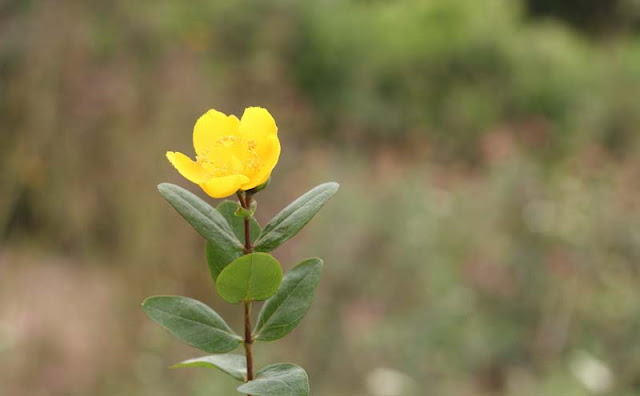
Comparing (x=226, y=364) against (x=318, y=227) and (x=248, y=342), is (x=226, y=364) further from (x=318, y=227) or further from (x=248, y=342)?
(x=318, y=227)

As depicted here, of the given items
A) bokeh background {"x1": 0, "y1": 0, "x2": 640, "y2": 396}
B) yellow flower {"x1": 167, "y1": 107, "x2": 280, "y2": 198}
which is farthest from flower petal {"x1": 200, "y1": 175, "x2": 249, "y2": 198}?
bokeh background {"x1": 0, "y1": 0, "x2": 640, "y2": 396}

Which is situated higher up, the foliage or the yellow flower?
the yellow flower

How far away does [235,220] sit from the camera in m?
0.31

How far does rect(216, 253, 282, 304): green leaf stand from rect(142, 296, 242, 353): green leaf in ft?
0.06

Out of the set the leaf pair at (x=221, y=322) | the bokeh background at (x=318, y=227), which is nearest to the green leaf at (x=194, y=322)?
the leaf pair at (x=221, y=322)

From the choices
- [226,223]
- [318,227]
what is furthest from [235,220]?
[318,227]

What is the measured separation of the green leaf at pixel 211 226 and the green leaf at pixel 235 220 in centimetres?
1

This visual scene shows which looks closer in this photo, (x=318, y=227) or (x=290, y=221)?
(x=290, y=221)

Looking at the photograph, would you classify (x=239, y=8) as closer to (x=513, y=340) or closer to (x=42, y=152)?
(x=42, y=152)

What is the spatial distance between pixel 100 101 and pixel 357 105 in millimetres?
1726

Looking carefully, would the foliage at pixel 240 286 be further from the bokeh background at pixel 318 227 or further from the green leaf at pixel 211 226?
the bokeh background at pixel 318 227

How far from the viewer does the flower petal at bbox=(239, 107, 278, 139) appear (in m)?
0.31

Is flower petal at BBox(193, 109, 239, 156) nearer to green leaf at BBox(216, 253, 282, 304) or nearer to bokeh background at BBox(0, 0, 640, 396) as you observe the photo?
green leaf at BBox(216, 253, 282, 304)

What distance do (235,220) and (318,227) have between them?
2161 millimetres
